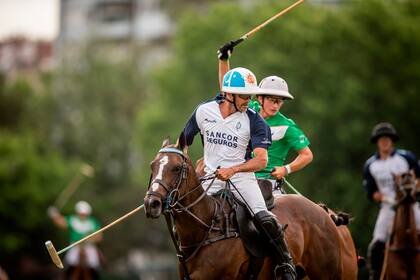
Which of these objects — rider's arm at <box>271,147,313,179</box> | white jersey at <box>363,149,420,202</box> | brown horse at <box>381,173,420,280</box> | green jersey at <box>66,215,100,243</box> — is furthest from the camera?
green jersey at <box>66,215,100,243</box>

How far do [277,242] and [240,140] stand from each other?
121 cm

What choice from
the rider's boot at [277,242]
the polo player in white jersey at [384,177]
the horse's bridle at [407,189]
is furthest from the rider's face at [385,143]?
the rider's boot at [277,242]

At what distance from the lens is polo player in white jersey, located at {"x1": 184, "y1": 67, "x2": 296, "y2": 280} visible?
12.8m

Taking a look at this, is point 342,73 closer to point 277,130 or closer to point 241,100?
point 277,130

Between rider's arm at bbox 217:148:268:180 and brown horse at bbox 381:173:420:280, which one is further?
brown horse at bbox 381:173:420:280

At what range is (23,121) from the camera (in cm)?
8019

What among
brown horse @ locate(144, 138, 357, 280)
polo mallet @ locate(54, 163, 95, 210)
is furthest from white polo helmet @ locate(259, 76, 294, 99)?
polo mallet @ locate(54, 163, 95, 210)

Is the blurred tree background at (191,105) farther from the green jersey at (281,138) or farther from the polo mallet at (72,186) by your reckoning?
the green jersey at (281,138)

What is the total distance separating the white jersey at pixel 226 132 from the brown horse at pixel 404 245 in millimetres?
6101

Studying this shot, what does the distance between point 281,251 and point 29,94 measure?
69674mm

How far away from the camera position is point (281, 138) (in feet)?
47.8

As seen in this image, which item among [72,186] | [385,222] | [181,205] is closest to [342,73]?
[72,186]

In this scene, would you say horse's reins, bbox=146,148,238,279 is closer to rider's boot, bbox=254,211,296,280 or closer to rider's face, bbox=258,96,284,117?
rider's boot, bbox=254,211,296,280

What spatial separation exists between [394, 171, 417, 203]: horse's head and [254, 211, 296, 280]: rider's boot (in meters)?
5.64
